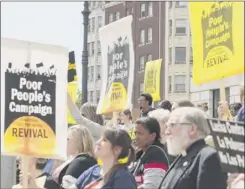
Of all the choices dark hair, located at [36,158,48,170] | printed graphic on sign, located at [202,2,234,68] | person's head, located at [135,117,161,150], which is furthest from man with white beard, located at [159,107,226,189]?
dark hair, located at [36,158,48,170]

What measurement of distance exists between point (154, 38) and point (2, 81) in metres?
63.6

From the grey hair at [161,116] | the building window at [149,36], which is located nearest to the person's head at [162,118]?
the grey hair at [161,116]

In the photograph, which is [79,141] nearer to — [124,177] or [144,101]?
[124,177]

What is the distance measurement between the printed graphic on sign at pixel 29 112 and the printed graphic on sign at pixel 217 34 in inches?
55.9

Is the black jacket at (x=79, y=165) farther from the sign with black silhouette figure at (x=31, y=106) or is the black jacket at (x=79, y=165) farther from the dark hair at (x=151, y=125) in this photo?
the sign with black silhouette figure at (x=31, y=106)

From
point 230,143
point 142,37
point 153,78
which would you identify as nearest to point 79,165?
point 230,143

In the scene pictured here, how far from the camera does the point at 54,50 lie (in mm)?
6820

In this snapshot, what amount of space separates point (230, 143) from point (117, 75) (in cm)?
393

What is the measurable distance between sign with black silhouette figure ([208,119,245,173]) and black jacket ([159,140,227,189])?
86mm

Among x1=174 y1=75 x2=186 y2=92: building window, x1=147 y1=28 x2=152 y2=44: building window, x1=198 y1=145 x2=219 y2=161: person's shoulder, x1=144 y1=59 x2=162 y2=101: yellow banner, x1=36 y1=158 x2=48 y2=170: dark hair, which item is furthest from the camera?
x1=147 y1=28 x2=152 y2=44: building window

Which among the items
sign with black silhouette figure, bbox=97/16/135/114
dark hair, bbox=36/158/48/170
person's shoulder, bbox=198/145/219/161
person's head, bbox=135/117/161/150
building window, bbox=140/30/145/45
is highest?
building window, bbox=140/30/145/45

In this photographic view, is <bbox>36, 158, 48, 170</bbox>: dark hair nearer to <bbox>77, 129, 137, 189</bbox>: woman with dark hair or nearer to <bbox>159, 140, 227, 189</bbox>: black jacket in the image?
<bbox>77, 129, 137, 189</bbox>: woman with dark hair

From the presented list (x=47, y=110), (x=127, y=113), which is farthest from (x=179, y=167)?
(x=127, y=113)

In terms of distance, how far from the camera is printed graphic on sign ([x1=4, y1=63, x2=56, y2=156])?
6.39 meters
